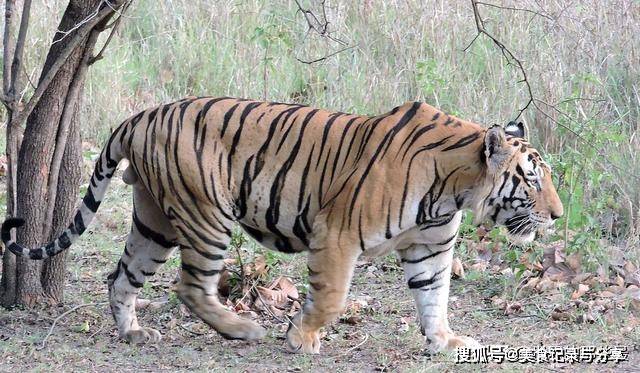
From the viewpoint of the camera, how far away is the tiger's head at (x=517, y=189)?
15.2 ft

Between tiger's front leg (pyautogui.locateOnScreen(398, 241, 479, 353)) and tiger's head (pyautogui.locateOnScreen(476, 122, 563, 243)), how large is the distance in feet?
0.95

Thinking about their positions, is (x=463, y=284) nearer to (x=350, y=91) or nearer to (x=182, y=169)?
(x=182, y=169)

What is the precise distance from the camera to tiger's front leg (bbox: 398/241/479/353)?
493 centimetres

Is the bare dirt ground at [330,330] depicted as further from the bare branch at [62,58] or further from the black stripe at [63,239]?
the bare branch at [62,58]

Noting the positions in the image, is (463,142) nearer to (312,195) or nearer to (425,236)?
(425,236)

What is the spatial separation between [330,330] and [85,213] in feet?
4.70

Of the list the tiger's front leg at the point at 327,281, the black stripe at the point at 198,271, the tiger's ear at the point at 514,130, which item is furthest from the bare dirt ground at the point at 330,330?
the tiger's ear at the point at 514,130

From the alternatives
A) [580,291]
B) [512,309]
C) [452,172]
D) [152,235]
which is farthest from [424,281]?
[152,235]

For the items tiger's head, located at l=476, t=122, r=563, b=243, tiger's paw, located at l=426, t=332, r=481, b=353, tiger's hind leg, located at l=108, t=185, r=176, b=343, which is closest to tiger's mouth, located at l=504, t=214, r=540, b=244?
tiger's head, located at l=476, t=122, r=563, b=243

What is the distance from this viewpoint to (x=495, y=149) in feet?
15.1

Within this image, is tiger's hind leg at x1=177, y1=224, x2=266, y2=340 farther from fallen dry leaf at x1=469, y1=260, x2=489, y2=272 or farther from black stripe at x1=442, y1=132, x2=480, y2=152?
fallen dry leaf at x1=469, y1=260, x2=489, y2=272

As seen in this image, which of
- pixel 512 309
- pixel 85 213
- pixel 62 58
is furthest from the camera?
pixel 512 309

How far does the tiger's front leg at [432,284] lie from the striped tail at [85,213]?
1.58m

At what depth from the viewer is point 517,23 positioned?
905cm
